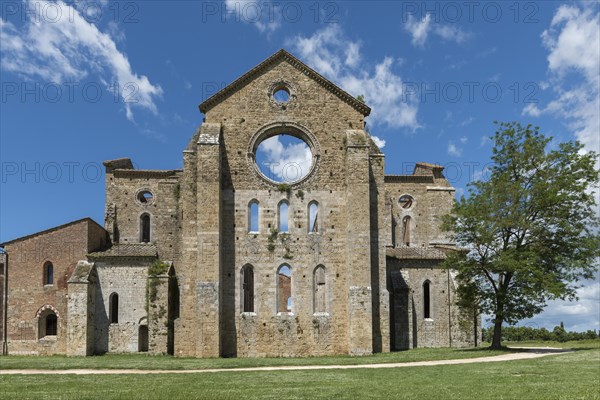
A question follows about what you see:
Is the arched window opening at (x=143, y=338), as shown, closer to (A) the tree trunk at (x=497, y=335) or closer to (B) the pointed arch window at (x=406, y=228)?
(B) the pointed arch window at (x=406, y=228)

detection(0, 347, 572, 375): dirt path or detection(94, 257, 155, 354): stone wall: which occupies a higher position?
detection(94, 257, 155, 354): stone wall

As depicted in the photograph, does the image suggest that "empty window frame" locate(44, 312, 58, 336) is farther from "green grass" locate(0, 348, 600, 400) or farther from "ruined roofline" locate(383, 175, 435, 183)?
"ruined roofline" locate(383, 175, 435, 183)

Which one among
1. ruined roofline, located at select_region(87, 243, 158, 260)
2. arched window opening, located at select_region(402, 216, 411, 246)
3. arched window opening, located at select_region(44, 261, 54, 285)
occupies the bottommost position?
arched window opening, located at select_region(44, 261, 54, 285)

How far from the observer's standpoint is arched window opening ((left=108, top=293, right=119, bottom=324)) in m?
31.0

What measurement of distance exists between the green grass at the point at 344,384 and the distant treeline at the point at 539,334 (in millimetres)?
24129

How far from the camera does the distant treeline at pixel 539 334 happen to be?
145ft

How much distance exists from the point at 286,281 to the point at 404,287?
14653 millimetres

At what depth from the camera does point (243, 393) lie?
1375cm

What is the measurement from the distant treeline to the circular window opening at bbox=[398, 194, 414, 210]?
34.9 ft

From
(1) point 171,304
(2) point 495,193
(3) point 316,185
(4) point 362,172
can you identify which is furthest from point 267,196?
(2) point 495,193

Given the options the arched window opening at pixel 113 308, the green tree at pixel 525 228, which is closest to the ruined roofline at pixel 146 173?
the arched window opening at pixel 113 308

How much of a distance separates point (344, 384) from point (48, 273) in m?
22.9

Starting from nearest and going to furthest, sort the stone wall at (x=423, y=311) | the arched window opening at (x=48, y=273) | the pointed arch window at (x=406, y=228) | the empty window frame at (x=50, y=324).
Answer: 1. the stone wall at (x=423, y=311)
2. the empty window frame at (x=50, y=324)
3. the arched window opening at (x=48, y=273)
4. the pointed arch window at (x=406, y=228)

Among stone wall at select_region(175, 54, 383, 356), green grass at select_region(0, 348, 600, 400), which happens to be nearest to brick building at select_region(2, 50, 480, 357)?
stone wall at select_region(175, 54, 383, 356)
